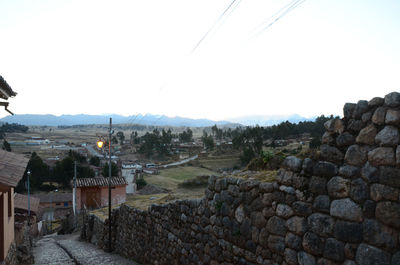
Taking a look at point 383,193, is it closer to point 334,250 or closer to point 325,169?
point 325,169

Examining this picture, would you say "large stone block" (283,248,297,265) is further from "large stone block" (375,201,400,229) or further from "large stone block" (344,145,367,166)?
"large stone block" (344,145,367,166)

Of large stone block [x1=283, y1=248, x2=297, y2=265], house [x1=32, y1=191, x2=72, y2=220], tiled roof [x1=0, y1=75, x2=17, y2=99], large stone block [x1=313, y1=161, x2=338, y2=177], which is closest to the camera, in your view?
large stone block [x1=313, y1=161, x2=338, y2=177]

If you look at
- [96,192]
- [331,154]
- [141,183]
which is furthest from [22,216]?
Answer: [141,183]

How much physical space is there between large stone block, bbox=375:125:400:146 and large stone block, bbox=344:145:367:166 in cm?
18

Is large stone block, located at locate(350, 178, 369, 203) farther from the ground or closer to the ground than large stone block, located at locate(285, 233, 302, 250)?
farther from the ground

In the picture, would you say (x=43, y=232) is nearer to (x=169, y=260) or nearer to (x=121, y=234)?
(x=121, y=234)

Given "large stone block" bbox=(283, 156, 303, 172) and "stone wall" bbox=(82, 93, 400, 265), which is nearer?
"stone wall" bbox=(82, 93, 400, 265)

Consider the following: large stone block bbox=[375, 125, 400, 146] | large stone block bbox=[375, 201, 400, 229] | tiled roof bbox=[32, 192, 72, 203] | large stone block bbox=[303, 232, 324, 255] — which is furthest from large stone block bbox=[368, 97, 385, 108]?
tiled roof bbox=[32, 192, 72, 203]

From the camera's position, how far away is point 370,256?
2.75 meters

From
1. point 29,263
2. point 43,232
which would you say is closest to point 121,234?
point 29,263

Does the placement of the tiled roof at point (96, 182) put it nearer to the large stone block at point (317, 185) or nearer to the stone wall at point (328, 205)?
the stone wall at point (328, 205)

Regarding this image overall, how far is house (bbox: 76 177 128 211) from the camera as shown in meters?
27.2

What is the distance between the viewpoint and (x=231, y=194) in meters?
4.91

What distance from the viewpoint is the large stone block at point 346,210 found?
290 centimetres
